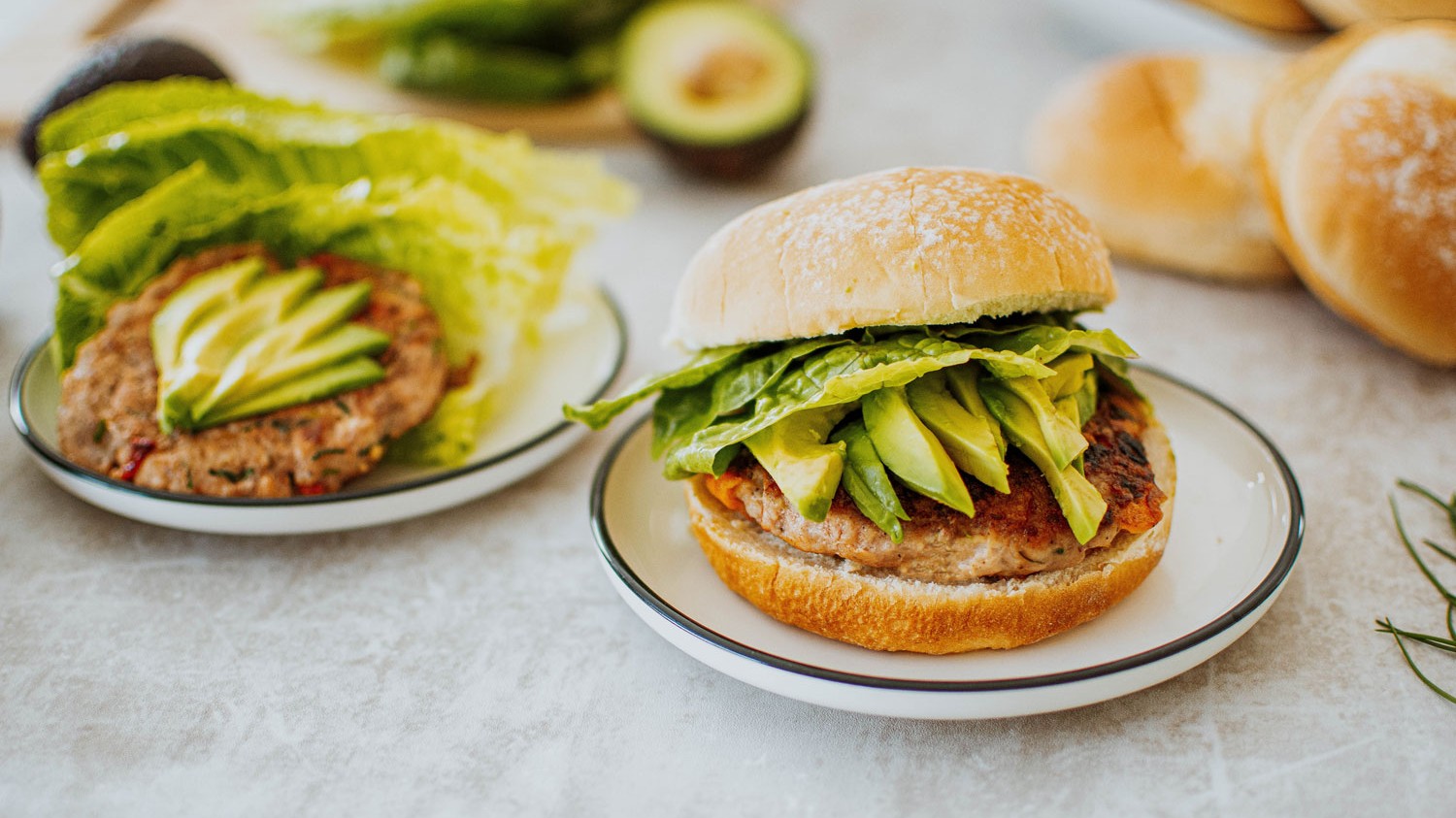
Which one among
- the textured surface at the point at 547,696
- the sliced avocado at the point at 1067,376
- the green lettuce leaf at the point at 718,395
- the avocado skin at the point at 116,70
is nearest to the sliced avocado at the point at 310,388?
the textured surface at the point at 547,696

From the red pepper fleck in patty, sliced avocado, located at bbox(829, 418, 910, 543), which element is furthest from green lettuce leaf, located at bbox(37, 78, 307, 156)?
sliced avocado, located at bbox(829, 418, 910, 543)

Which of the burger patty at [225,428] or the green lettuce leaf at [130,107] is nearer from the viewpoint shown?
the burger patty at [225,428]

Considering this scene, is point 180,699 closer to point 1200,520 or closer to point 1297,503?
point 1200,520

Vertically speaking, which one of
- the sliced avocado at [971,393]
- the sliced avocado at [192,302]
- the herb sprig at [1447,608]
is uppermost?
the sliced avocado at [192,302]

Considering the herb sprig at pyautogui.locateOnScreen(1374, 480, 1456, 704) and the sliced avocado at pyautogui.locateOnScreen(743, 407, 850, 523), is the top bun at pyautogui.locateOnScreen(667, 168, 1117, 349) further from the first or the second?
the herb sprig at pyautogui.locateOnScreen(1374, 480, 1456, 704)

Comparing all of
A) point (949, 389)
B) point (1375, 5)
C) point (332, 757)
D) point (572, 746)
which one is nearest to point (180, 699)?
point (332, 757)

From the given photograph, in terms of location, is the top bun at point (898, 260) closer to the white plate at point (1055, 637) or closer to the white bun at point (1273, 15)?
the white plate at point (1055, 637)
